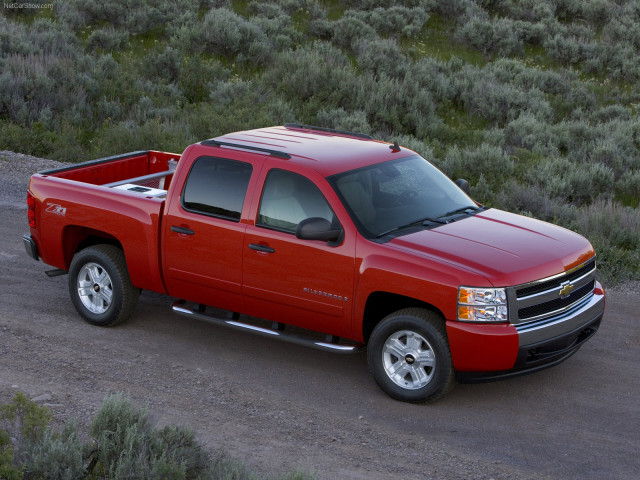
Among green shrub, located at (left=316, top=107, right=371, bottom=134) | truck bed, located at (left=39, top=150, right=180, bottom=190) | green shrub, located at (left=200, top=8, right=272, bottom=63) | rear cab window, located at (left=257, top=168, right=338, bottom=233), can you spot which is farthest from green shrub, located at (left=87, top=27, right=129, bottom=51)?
rear cab window, located at (left=257, top=168, right=338, bottom=233)

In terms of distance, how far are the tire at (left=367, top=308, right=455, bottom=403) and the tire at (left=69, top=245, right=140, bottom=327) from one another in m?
2.59

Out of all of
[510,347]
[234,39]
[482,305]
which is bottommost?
[510,347]

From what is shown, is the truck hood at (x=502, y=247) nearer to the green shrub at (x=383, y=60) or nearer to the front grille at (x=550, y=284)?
the front grille at (x=550, y=284)

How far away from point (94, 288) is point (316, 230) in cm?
272

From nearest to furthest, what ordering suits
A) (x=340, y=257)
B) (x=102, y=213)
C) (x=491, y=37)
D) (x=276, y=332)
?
(x=340, y=257) < (x=276, y=332) < (x=102, y=213) < (x=491, y=37)

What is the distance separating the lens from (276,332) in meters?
7.52

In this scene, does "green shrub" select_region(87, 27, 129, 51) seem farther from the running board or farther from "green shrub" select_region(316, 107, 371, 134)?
the running board

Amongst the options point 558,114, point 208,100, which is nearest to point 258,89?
point 208,100

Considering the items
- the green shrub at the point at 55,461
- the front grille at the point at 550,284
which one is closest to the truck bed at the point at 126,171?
the green shrub at the point at 55,461

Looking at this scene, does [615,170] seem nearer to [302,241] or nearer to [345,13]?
[302,241]

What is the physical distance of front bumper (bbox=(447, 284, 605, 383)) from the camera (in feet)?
21.4

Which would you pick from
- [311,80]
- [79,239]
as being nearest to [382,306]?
[79,239]

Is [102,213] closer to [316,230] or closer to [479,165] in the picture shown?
[316,230]

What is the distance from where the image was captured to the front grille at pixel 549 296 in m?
6.59
